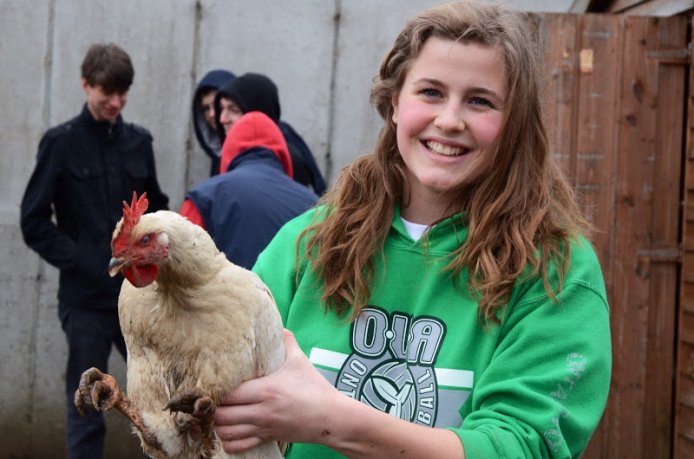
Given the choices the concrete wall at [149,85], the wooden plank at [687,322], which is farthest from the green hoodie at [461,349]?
the concrete wall at [149,85]

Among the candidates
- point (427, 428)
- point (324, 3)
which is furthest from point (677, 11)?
point (427, 428)

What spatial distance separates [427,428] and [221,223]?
7.42 ft

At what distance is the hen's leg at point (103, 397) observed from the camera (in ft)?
5.89

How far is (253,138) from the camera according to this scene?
433 centimetres

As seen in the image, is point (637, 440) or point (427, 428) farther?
point (637, 440)

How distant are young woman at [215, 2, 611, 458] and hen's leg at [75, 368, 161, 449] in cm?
18

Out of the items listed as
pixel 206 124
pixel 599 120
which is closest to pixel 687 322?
pixel 599 120

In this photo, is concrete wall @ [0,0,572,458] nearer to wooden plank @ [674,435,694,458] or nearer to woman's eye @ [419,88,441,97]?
wooden plank @ [674,435,694,458]

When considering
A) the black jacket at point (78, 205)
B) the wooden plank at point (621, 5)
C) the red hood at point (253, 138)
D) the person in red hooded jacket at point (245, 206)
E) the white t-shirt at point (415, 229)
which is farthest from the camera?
the wooden plank at point (621, 5)

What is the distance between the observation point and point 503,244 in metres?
2.00

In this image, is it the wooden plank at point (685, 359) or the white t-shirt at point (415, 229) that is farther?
the wooden plank at point (685, 359)

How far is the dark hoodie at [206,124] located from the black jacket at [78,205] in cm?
60

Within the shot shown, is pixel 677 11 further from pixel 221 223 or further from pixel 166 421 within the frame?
pixel 166 421

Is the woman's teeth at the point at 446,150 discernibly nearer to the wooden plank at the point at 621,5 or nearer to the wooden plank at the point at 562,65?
the wooden plank at the point at 562,65
